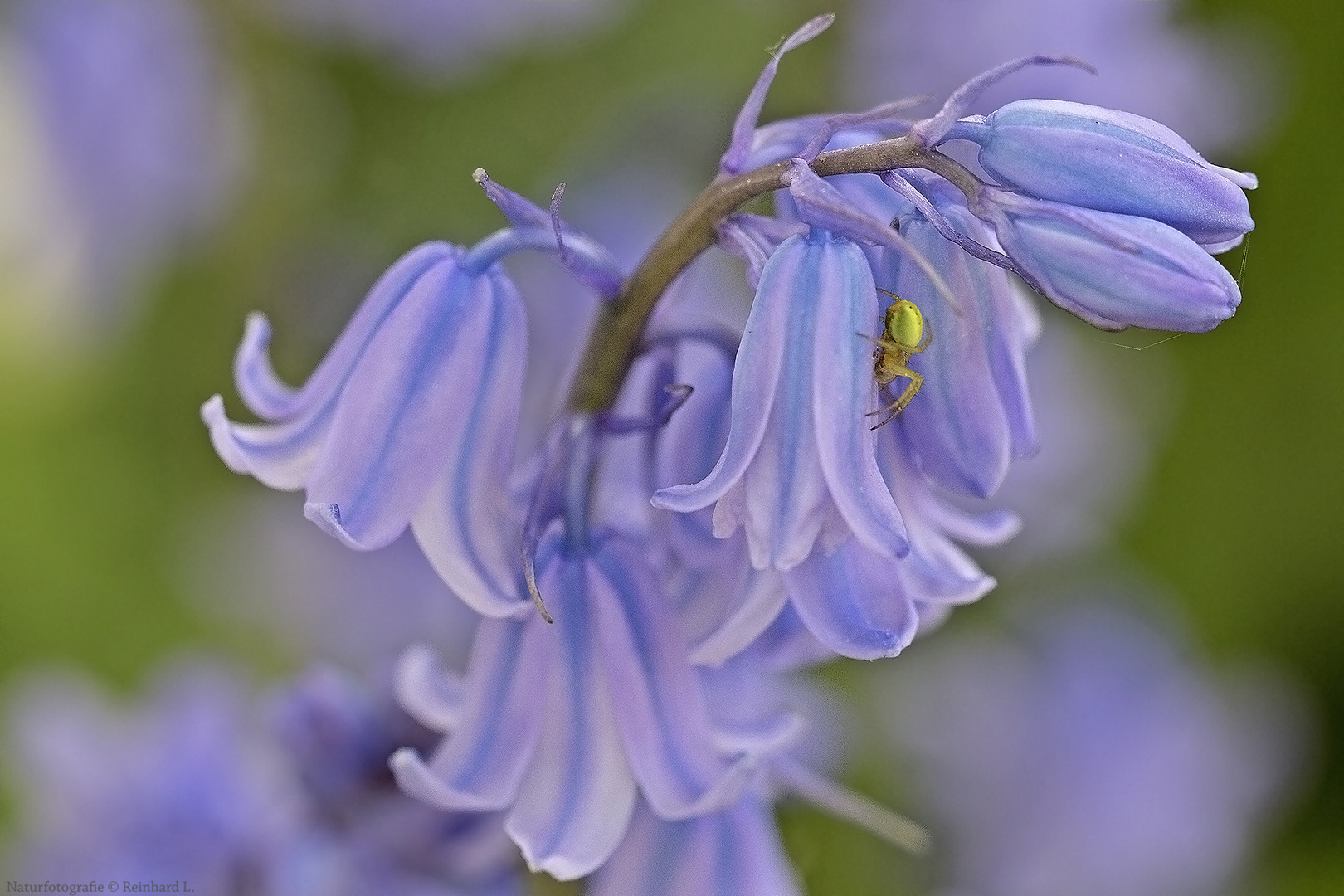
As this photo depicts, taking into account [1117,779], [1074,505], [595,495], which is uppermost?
[595,495]

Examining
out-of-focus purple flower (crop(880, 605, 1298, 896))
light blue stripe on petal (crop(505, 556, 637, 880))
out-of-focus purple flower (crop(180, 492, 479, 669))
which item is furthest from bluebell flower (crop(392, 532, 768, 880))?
out-of-focus purple flower (crop(880, 605, 1298, 896))

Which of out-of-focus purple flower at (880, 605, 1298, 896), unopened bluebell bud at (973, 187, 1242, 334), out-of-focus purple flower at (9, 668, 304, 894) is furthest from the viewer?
out-of-focus purple flower at (880, 605, 1298, 896)

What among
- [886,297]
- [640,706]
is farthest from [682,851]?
[886,297]

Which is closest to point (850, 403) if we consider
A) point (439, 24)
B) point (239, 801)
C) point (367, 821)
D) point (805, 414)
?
point (805, 414)

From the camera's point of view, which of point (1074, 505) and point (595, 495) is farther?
point (1074, 505)

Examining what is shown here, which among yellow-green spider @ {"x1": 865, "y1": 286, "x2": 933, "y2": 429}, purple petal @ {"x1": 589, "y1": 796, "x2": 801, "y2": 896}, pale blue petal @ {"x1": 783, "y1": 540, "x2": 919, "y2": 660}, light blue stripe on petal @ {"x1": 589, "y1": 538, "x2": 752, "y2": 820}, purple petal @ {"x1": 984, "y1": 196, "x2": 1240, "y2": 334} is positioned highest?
purple petal @ {"x1": 984, "y1": 196, "x2": 1240, "y2": 334}

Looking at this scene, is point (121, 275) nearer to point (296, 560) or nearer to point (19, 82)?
point (19, 82)

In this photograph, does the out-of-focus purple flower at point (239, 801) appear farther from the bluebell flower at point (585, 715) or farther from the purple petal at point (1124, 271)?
the purple petal at point (1124, 271)

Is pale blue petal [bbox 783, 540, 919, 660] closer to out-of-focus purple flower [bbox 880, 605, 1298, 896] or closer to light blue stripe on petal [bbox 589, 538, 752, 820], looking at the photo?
light blue stripe on petal [bbox 589, 538, 752, 820]
